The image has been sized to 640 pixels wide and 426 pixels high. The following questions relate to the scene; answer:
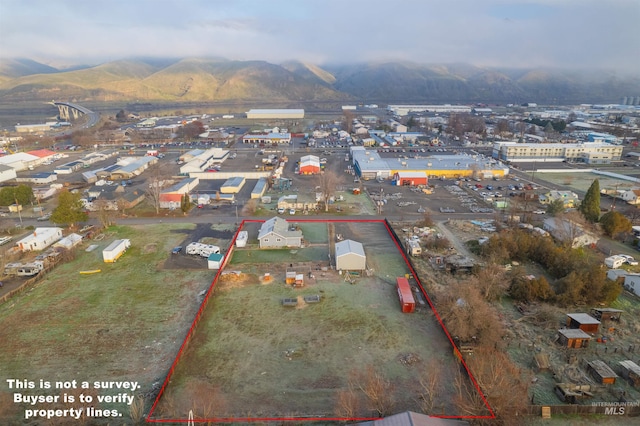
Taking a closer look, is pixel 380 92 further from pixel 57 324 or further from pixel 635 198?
pixel 57 324

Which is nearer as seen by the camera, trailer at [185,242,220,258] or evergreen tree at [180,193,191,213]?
trailer at [185,242,220,258]

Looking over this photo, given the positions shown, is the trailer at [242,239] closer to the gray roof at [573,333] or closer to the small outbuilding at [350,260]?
the small outbuilding at [350,260]

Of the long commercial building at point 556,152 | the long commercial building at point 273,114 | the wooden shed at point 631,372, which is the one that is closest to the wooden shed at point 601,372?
the wooden shed at point 631,372

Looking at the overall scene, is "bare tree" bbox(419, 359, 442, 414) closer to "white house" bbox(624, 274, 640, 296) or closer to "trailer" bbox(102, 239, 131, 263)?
"white house" bbox(624, 274, 640, 296)

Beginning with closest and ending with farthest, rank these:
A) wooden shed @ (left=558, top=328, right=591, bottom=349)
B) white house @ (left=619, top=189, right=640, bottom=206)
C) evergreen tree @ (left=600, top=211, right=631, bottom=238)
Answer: wooden shed @ (left=558, top=328, right=591, bottom=349)
evergreen tree @ (left=600, top=211, right=631, bottom=238)
white house @ (left=619, top=189, right=640, bottom=206)

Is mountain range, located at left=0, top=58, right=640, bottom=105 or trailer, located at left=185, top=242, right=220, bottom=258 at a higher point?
mountain range, located at left=0, top=58, right=640, bottom=105

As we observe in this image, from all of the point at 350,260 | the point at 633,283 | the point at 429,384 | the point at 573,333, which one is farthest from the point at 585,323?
the point at 350,260

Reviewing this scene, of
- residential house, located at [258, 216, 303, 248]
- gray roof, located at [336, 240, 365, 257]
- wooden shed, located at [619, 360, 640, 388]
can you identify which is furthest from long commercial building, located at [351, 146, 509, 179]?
wooden shed, located at [619, 360, 640, 388]

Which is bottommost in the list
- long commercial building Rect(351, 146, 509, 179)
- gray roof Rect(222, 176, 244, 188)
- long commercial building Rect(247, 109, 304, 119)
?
gray roof Rect(222, 176, 244, 188)
